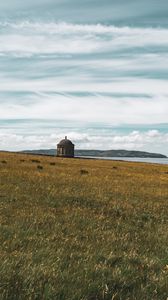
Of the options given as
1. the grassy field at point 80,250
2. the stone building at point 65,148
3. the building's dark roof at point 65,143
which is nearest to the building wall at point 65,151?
the stone building at point 65,148

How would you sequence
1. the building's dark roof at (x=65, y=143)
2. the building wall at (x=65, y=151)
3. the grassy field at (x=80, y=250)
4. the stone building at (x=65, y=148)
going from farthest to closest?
the building's dark roof at (x=65, y=143)
the stone building at (x=65, y=148)
the building wall at (x=65, y=151)
the grassy field at (x=80, y=250)

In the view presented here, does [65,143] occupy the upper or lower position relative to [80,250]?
upper

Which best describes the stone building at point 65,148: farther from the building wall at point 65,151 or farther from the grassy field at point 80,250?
the grassy field at point 80,250

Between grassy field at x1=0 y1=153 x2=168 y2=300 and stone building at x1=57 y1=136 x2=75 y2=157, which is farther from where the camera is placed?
stone building at x1=57 y1=136 x2=75 y2=157

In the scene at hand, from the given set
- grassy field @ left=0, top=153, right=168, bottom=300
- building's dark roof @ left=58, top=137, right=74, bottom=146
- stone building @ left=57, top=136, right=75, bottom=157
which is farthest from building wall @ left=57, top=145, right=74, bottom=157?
grassy field @ left=0, top=153, right=168, bottom=300

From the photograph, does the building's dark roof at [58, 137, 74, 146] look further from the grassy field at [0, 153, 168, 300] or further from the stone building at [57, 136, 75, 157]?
the grassy field at [0, 153, 168, 300]

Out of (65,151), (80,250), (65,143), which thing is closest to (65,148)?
(65,151)

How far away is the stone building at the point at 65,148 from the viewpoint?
150250mm

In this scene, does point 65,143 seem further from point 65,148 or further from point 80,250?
point 80,250

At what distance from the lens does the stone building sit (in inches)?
5915

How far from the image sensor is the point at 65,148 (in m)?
150

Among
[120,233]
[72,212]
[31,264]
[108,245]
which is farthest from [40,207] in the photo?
[31,264]

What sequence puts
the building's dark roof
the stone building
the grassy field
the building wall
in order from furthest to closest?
the building's dark roof, the stone building, the building wall, the grassy field

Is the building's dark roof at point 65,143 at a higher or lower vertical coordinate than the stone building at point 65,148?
higher
